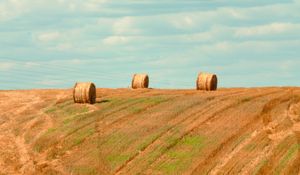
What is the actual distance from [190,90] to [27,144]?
14821mm

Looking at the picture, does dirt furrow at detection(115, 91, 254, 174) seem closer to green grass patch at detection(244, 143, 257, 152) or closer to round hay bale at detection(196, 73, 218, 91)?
round hay bale at detection(196, 73, 218, 91)

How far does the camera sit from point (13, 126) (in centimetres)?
3753

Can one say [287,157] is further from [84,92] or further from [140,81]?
[140,81]

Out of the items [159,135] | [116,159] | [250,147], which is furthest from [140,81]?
[250,147]

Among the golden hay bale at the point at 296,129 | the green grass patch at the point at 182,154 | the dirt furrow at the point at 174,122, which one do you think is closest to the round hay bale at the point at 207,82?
the dirt furrow at the point at 174,122

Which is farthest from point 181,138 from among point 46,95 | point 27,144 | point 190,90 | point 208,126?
point 46,95

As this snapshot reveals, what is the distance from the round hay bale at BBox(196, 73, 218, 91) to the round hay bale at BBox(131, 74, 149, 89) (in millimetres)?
4721

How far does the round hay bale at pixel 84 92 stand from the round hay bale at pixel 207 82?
24.7ft

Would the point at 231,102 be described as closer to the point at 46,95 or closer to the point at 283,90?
the point at 283,90

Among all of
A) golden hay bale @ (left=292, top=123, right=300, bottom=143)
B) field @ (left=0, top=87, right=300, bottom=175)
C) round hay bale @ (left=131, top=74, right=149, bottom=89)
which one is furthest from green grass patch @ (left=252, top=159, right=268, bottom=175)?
round hay bale @ (left=131, top=74, right=149, bottom=89)

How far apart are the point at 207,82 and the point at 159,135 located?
39.5 ft

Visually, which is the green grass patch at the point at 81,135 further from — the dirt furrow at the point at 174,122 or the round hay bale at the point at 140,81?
the round hay bale at the point at 140,81

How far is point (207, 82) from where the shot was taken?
43.1m

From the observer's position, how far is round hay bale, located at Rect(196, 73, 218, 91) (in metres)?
43.1
